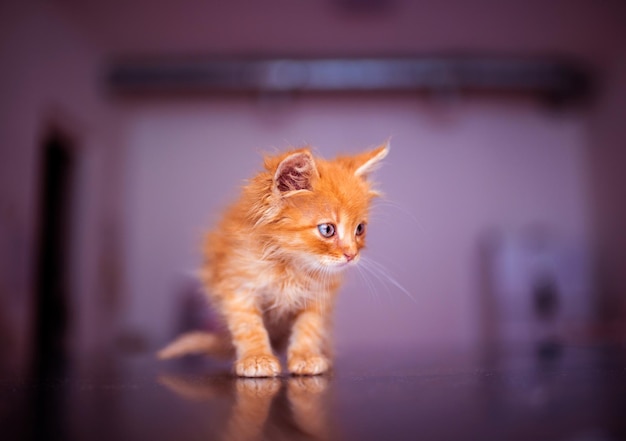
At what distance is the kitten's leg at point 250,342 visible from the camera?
1.14 meters

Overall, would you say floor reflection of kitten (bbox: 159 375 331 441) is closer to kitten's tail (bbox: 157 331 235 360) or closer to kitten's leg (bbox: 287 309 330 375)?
kitten's leg (bbox: 287 309 330 375)

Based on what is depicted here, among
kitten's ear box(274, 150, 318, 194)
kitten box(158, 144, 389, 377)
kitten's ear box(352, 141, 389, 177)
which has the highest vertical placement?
kitten's ear box(352, 141, 389, 177)

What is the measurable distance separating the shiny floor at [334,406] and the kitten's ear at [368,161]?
52cm

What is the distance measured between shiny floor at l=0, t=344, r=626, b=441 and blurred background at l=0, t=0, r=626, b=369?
9.35 feet

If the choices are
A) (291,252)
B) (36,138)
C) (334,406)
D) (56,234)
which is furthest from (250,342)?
(56,234)

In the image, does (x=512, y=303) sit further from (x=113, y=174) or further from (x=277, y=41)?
(x=113, y=174)

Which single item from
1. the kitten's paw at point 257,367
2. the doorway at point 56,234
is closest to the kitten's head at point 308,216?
the kitten's paw at point 257,367

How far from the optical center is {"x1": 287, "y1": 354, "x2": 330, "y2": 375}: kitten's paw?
1173mm

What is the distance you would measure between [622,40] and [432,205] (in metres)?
2.06

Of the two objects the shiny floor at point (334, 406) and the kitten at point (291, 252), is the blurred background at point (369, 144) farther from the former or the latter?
the shiny floor at point (334, 406)

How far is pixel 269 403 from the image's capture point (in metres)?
0.79

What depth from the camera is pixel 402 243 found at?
4.40m

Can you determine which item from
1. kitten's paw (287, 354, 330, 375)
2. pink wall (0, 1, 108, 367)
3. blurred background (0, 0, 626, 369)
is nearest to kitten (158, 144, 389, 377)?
kitten's paw (287, 354, 330, 375)

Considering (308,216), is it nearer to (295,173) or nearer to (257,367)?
(295,173)
